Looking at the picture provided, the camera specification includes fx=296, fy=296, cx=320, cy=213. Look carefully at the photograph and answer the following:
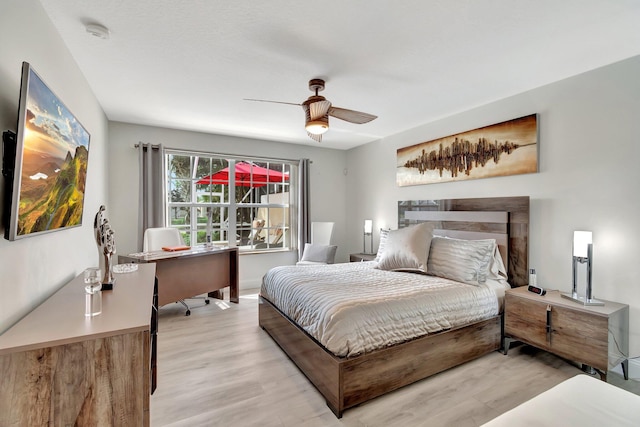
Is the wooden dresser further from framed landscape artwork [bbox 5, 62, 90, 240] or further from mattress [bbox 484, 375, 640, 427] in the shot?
mattress [bbox 484, 375, 640, 427]

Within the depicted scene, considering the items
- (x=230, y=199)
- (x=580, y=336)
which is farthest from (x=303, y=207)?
(x=580, y=336)

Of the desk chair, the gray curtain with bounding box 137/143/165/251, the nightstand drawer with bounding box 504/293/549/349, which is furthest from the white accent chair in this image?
the nightstand drawer with bounding box 504/293/549/349

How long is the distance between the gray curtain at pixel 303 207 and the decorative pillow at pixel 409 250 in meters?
2.07

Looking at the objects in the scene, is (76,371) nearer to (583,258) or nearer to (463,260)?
(463,260)

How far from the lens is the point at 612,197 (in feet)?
8.06

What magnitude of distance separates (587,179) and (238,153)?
4.37 meters

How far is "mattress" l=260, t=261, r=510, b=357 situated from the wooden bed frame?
0.06 metres

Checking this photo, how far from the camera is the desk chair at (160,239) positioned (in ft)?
12.6

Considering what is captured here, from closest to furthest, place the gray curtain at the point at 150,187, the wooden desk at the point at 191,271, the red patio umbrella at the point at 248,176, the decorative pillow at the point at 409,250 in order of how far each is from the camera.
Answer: the decorative pillow at the point at 409,250, the wooden desk at the point at 191,271, the gray curtain at the point at 150,187, the red patio umbrella at the point at 248,176

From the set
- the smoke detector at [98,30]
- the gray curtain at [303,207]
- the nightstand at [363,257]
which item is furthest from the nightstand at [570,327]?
the smoke detector at [98,30]

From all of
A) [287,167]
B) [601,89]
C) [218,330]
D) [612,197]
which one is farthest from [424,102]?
[218,330]

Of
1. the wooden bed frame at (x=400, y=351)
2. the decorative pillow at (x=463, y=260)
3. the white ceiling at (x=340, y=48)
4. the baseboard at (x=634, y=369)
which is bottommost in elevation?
the baseboard at (x=634, y=369)

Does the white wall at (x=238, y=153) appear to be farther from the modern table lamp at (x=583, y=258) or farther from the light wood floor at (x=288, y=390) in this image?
the modern table lamp at (x=583, y=258)

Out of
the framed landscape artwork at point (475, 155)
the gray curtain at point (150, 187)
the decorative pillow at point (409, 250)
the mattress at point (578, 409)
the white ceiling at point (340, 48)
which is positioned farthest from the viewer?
the gray curtain at point (150, 187)
